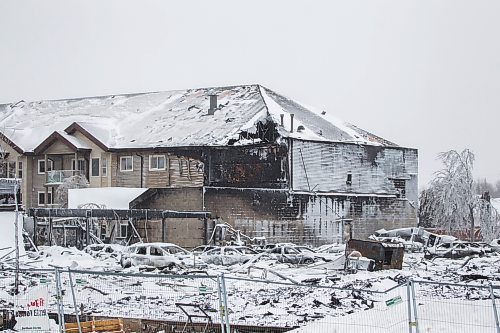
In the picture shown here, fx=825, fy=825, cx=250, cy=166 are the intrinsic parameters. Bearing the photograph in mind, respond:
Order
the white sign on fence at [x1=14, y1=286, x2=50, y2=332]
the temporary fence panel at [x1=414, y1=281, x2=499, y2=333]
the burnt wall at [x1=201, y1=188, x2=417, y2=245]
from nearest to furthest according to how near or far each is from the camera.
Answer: the temporary fence panel at [x1=414, y1=281, x2=499, y2=333], the white sign on fence at [x1=14, y1=286, x2=50, y2=332], the burnt wall at [x1=201, y1=188, x2=417, y2=245]

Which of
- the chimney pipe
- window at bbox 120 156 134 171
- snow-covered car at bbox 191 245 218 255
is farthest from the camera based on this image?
the chimney pipe

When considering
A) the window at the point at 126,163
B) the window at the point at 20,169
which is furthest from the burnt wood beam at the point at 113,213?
the window at the point at 20,169

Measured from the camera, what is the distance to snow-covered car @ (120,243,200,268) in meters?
34.3

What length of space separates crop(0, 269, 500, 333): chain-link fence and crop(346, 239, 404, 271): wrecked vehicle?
722 centimetres

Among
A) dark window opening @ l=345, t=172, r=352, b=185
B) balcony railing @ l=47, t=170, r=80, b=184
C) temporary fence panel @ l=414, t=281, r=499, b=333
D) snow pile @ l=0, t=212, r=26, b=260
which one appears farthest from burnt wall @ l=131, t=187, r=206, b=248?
temporary fence panel @ l=414, t=281, r=499, b=333

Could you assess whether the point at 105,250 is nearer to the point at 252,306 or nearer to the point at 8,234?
the point at 8,234

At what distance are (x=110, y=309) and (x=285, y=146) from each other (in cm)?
3131

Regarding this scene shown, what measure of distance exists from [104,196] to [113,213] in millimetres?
8400

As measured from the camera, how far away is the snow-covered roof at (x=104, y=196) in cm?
5056

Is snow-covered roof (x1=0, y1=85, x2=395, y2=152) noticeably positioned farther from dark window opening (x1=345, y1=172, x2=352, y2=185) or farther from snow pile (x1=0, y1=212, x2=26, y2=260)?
snow pile (x1=0, y1=212, x2=26, y2=260)

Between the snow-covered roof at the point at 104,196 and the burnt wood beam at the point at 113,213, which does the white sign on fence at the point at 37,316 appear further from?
the snow-covered roof at the point at 104,196

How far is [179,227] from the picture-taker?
46719 millimetres

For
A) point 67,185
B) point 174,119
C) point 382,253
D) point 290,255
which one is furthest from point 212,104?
point 382,253

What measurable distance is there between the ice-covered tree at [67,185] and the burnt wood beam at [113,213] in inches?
494
